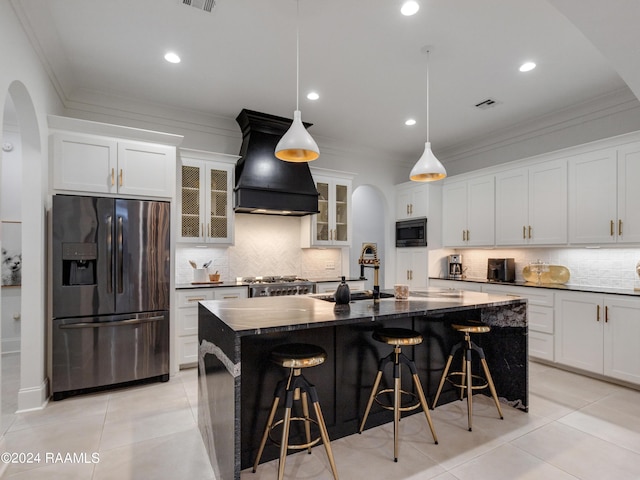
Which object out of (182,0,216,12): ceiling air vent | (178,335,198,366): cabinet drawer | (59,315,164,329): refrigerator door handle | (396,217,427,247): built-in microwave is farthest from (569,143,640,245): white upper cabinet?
(59,315,164,329): refrigerator door handle

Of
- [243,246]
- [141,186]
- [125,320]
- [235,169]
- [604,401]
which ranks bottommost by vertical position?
[604,401]

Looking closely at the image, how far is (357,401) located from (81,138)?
11.0 feet

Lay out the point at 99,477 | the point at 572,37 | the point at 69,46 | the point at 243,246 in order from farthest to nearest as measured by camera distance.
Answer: the point at 243,246, the point at 69,46, the point at 572,37, the point at 99,477

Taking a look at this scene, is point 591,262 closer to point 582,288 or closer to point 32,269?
point 582,288

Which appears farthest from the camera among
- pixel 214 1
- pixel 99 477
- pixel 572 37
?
pixel 572 37

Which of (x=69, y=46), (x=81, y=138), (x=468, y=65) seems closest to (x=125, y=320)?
(x=81, y=138)

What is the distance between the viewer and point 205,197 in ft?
13.8

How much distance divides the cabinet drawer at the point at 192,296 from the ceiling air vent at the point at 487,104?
3788 millimetres

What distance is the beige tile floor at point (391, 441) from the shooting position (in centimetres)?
207

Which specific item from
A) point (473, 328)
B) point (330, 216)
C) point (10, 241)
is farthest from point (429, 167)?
point (10, 241)

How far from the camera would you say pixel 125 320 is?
3.29m

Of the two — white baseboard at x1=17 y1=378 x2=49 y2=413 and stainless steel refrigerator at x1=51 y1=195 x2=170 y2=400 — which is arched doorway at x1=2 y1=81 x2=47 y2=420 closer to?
white baseboard at x1=17 y1=378 x2=49 y2=413

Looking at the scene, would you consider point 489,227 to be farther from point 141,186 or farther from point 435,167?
point 141,186

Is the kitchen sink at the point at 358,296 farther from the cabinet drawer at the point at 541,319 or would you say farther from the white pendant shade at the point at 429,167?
the cabinet drawer at the point at 541,319
